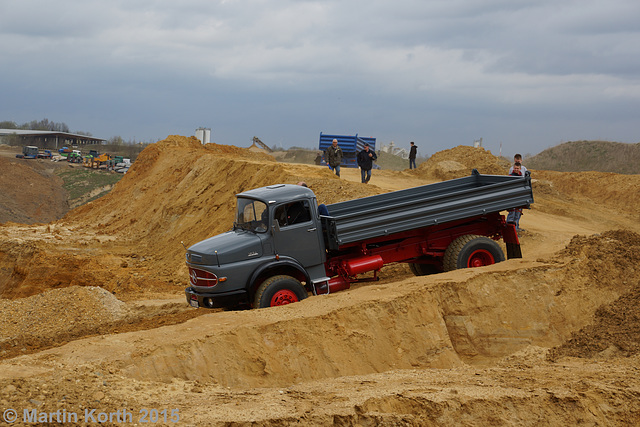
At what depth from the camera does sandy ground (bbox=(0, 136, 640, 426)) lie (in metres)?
5.98

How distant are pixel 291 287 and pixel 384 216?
2.29 metres

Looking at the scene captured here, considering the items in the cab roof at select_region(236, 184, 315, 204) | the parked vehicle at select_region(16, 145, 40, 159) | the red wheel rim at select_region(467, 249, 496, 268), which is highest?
the parked vehicle at select_region(16, 145, 40, 159)

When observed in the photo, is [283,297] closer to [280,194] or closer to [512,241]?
[280,194]

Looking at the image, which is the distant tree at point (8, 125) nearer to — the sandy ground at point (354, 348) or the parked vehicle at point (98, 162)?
the parked vehicle at point (98, 162)

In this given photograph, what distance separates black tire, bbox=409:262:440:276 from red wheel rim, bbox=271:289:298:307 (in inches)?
143

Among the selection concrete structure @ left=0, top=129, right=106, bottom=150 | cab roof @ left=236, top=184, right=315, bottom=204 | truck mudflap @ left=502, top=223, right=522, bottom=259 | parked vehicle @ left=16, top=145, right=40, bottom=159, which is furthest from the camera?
concrete structure @ left=0, top=129, right=106, bottom=150

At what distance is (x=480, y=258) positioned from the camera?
1202 cm

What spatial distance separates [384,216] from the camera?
11.2m

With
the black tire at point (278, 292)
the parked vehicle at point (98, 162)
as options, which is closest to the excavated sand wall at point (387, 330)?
the black tire at point (278, 292)

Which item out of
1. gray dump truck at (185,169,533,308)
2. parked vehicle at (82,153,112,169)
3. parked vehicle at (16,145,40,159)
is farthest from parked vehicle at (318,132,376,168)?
parked vehicle at (16,145,40,159)

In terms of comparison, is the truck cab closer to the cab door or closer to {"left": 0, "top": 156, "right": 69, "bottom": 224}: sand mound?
the cab door

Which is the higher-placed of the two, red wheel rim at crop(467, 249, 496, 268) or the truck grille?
red wheel rim at crop(467, 249, 496, 268)

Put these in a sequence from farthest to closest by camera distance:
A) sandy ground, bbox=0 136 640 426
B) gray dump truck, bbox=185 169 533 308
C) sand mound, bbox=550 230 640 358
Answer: gray dump truck, bbox=185 169 533 308, sand mound, bbox=550 230 640 358, sandy ground, bbox=0 136 640 426

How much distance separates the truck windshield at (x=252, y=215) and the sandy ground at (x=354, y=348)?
1.68 m
